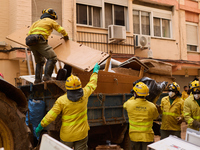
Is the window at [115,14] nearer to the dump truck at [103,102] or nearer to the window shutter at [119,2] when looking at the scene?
the window shutter at [119,2]

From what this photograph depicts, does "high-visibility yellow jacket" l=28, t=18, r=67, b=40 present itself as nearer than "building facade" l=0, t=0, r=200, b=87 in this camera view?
Yes

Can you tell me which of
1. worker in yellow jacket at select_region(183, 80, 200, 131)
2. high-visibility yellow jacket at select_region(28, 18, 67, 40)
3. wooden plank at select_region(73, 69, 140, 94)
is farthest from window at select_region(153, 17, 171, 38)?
high-visibility yellow jacket at select_region(28, 18, 67, 40)

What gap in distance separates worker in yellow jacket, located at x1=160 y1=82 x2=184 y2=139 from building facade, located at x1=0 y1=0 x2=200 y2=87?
14.9 ft

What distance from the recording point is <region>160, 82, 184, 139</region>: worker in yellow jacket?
4961 millimetres

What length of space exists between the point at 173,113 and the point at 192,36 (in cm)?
1158

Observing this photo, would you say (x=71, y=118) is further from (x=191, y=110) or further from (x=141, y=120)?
(x=191, y=110)

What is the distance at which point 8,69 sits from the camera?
927 cm

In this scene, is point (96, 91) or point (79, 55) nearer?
point (79, 55)

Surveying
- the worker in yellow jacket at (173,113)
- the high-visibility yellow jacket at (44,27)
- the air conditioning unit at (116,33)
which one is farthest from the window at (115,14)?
the worker in yellow jacket at (173,113)

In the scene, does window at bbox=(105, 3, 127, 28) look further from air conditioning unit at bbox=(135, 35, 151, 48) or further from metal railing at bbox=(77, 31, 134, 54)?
air conditioning unit at bbox=(135, 35, 151, 48)

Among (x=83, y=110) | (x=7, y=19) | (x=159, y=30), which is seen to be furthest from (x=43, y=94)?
(x=159, y=30)

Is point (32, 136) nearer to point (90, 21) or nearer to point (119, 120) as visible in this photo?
point (119, 120)

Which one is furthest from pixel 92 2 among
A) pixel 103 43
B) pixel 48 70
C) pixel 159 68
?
pixel 48 70

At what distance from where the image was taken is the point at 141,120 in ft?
13.3
